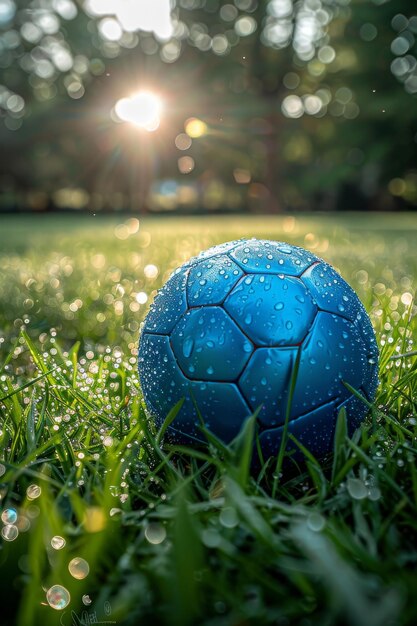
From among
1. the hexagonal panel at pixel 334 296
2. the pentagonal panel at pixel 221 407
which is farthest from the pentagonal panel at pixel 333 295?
the pentagonal panel at pixel 221 407

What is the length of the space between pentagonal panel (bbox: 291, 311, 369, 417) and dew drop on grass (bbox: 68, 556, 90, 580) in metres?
0.75

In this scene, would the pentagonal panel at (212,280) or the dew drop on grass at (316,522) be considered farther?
the pentagonal panel at (212,280)

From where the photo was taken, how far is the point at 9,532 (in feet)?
4.50

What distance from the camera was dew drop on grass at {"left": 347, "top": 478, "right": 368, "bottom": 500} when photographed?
148cm

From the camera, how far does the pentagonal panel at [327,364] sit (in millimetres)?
1776

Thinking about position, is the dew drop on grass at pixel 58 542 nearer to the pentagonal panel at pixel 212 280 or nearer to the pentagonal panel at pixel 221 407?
→ the pentagonal panel at pixel 221 407

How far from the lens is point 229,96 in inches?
1246

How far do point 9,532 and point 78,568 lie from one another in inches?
8.2

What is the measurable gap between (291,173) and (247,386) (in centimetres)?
3904

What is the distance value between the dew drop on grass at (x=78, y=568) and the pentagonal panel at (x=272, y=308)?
31.0 inches

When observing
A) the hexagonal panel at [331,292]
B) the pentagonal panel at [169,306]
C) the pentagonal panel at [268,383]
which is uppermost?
the hexagonal panel at [331,292]

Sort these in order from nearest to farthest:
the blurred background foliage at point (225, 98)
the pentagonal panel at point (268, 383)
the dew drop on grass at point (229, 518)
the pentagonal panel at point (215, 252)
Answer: the dew drop on grass at point (229, 518) < the pentagonal panel at point (268, 383) < the pentagonal panel at point (215, 252) < the blurred background foliage at point (225, 98)

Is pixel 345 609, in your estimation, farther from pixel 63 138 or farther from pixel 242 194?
pixel 242 194

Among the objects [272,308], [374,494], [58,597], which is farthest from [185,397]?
[58,597]
